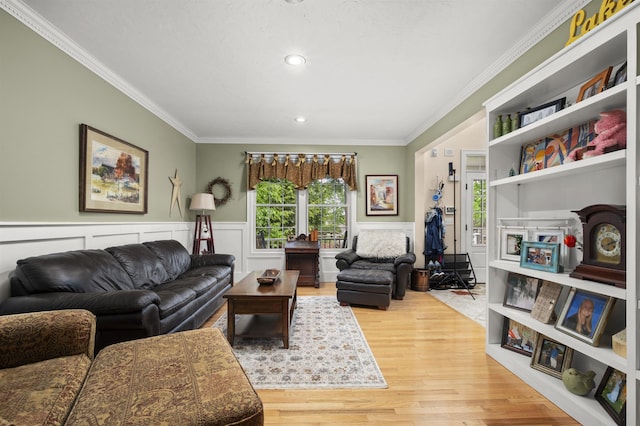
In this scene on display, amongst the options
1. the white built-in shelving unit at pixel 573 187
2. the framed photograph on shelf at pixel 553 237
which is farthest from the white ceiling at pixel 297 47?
the framed photograph on shelf at pixel 553 237

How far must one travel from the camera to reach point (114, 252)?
2936 mm

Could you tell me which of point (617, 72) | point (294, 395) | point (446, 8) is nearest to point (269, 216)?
point (294, 395)

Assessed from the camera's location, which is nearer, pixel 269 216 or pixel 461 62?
pixel 461 62

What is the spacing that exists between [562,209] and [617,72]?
0.90m

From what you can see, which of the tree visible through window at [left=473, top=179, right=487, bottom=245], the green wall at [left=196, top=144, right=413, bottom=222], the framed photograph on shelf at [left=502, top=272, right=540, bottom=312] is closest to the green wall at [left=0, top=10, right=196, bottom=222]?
the green wall at [left=196, top=144, right=413, bottom=222]

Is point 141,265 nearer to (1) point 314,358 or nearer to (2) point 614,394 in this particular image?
(1) point 314,358

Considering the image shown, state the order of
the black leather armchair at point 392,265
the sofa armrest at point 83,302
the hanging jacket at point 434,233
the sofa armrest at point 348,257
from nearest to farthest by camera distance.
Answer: the sofa armrest at point 83,302 → the black leather armchair at point 392,265 → the sofa armrest at point 348,257 → the hanging jacket at point 434,233

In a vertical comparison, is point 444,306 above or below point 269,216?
below

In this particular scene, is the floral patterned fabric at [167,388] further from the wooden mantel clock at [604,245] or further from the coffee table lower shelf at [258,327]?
the wooden mantel clock at [604,245]

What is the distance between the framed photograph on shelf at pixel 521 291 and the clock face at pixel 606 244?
63cm

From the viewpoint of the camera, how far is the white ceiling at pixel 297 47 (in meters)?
2.14

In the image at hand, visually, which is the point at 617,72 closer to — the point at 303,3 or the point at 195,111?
the point at 303,3

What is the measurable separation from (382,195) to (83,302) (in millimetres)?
4700

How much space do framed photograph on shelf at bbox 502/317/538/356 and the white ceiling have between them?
228 centimetres
